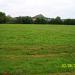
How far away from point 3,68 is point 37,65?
161 centimetres

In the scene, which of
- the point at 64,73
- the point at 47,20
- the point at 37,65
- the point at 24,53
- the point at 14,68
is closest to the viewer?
the point at 64,73

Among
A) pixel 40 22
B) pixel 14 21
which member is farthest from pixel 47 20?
pixel 14 21

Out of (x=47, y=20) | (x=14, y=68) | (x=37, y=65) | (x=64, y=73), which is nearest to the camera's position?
(x=64, y=73)

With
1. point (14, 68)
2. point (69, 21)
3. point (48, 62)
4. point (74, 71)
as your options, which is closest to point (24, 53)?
point (48, 62)

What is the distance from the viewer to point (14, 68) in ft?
36.1

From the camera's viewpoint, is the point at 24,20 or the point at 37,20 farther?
the point at 37,20

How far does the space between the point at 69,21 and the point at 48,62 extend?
2889 inches

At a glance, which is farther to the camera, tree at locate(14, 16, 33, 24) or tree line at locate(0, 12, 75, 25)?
tree at locate(14, 16, 33, 24)

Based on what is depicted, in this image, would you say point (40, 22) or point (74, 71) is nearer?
point (74, 71)

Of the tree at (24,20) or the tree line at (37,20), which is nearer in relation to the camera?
the tree line at (37,20)

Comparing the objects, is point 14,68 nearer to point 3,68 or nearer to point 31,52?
point 3,68

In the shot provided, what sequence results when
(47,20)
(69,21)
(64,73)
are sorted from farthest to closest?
(47,20) → (69,21) → (64,73)

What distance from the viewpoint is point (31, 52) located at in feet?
52.6

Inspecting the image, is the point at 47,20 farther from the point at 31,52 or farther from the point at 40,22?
the point at 31,52
